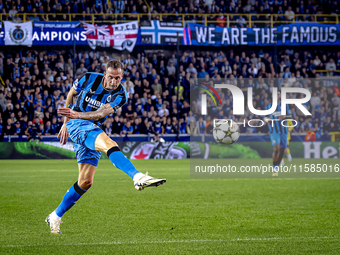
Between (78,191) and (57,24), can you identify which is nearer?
(78,191)

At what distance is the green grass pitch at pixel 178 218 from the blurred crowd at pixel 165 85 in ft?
25.6

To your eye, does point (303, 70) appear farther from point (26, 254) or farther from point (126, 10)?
point (26, 254)

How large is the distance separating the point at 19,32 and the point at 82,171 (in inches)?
680

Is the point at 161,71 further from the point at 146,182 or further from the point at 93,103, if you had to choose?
the point at 146,182

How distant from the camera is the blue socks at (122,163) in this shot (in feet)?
14.8

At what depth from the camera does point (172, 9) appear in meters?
25.2

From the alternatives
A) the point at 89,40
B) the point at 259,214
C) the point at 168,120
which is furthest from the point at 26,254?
the point at 89,40

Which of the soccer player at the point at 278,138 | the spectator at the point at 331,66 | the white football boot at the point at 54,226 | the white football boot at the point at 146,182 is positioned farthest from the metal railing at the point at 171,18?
the white football boot at the point at 146,182

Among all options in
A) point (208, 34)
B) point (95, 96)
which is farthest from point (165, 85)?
point (95, 96)

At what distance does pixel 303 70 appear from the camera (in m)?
23.6

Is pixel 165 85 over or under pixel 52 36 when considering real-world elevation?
under

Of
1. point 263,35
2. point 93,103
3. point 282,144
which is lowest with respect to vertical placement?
A: point 282,144

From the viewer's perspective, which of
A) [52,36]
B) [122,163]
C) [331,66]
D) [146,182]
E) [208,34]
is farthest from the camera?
[331,66]

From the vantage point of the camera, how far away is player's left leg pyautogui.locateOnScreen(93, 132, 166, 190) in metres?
4.20
